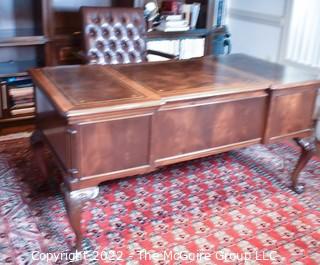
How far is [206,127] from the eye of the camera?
1.99 m

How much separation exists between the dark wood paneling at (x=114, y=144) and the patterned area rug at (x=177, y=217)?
46 centimetres

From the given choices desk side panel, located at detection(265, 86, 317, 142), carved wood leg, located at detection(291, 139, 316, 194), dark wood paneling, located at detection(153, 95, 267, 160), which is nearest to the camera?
dark wood paneling, located at detection(153, 95, 267, 160)

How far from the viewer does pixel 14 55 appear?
360 centimetres

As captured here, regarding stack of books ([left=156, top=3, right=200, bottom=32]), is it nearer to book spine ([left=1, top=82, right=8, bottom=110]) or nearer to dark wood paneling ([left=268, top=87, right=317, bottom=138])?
book spine ([left=1, top=82, right=8, bottom=110])

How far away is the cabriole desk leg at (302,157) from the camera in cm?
242

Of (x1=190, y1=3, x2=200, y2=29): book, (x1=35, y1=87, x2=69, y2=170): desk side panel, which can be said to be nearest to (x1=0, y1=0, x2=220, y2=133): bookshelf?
(x1=190, y1=3, x2=200, y2=29): book

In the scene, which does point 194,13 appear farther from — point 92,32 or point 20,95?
point 20,95

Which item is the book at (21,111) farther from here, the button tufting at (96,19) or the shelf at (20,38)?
the button tufting at (96,19)

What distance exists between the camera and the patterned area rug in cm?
196

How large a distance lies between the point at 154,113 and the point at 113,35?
4.44ft

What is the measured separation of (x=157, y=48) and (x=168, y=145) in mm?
2096

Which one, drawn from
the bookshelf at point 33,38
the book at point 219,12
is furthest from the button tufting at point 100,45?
the book at point 219,12

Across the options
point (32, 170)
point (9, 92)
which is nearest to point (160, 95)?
point (32, 170)

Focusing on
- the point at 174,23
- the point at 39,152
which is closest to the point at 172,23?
the point at 174,23
